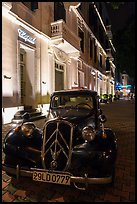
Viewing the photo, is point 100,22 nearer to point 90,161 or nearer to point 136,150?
point 136,150

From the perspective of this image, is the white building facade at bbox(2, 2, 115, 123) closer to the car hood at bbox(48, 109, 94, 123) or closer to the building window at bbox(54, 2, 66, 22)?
the building window at bbox(54, 2, 66, 22)

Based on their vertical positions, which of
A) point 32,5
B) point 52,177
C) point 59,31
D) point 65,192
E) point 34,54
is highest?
point 32,5

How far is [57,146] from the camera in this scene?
298 centimetres

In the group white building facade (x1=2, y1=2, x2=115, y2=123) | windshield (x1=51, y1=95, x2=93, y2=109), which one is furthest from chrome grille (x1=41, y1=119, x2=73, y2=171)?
white building facade (x1=2, y1=2, x2=115, y2=123)

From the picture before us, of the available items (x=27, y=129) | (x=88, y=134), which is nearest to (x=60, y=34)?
(x=27, y=129)

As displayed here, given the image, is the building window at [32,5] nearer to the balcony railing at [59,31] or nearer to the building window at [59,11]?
the balcony railing at [59,31]

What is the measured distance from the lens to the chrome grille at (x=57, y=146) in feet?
9.61

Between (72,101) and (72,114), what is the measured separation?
28.3 inches

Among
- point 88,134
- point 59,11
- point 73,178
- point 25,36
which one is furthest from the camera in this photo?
point 59,11

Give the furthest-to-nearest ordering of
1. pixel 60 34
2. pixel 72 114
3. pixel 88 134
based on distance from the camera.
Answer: pixel 60 34 < pixel 72 114 < pixel 88 134

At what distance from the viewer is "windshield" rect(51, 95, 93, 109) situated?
4.38 meters

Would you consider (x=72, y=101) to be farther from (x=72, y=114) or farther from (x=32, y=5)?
(x=32, y=5)

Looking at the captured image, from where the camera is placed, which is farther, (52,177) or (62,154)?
(62,154)

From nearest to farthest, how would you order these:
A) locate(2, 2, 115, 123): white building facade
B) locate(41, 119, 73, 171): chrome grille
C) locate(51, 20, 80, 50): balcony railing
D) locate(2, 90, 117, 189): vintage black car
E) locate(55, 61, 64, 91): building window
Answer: locate(2, 90, 117, 189): vintage black car < locate(41, 119, 73, 171): chrome grille < locate(2, 2, 115, 123): white building facade < locate(51, 20, 80, 50): balcony railing < locate(55, 61, 64, 91): building window
